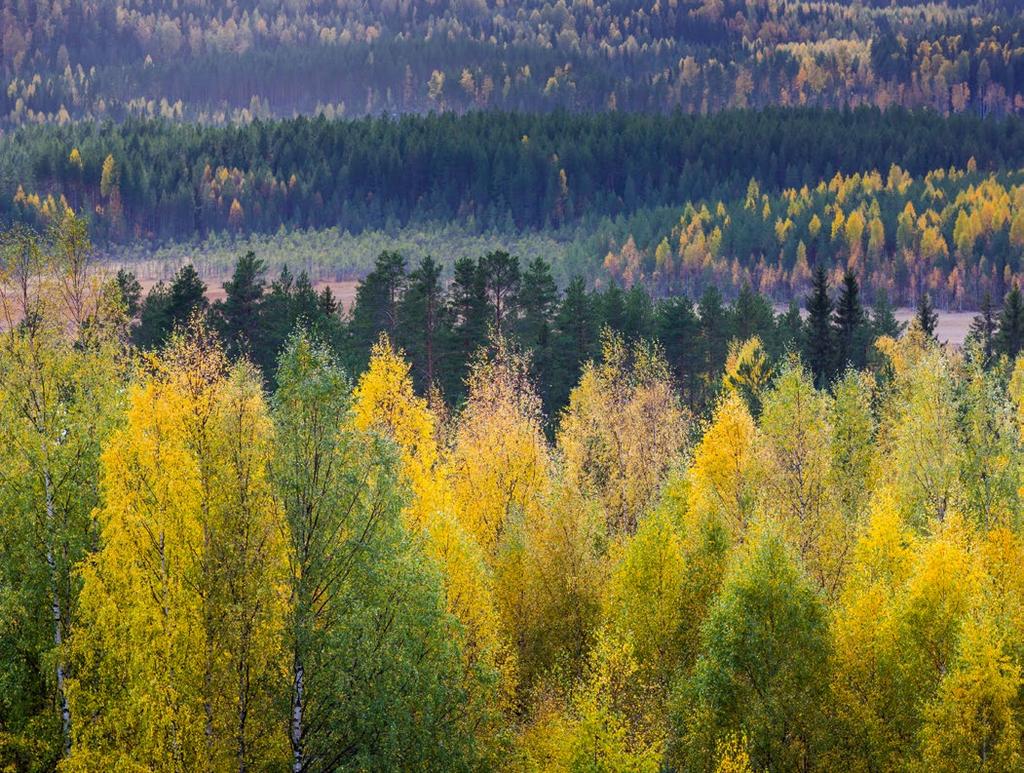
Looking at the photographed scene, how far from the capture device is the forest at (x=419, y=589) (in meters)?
36.9

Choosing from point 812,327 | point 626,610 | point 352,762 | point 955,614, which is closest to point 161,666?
point 352,762

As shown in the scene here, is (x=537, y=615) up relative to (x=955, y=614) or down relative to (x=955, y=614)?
down

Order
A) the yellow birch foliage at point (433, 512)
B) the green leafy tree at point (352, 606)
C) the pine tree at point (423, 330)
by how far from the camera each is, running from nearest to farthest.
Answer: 1. the green leafy tree at point (352, 606)
2. the yellow birch foliage at point (433, 512)
3. the pine tree at point (423, 330)

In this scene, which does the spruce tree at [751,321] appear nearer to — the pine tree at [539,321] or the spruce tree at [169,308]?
the pine tree at [539,321]

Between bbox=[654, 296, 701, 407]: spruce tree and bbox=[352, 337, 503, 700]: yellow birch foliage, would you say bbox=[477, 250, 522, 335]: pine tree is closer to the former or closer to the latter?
bbox=[654, 296, 701, 407]: spruce tree

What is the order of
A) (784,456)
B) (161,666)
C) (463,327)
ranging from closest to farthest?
(161,666) → (784,456) → (463,327)

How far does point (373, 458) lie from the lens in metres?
39.9

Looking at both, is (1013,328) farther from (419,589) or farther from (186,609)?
(186,609)

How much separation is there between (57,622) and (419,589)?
11.6 metres

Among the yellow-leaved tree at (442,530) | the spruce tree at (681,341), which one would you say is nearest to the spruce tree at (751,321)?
the spruce tree at (681,341)

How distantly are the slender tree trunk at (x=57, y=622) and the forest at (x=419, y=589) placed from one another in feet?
0.54

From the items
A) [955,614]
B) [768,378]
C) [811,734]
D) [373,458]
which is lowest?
[768,378]

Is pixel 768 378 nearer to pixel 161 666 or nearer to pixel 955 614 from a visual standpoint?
pixel 955 614

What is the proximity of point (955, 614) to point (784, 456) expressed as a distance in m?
21.0
